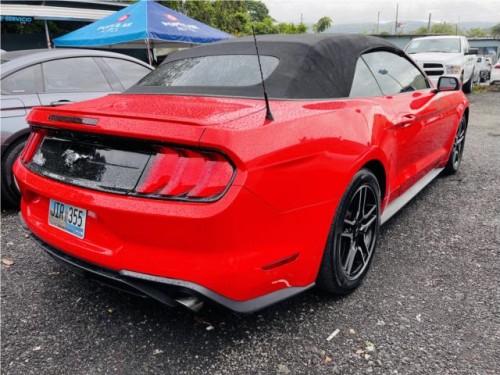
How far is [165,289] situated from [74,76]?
3380 millimetres

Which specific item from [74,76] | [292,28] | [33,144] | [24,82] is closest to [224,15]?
[292,28]

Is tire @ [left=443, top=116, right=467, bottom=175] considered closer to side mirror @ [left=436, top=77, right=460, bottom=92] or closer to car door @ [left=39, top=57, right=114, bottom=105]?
side mirror @ [left=436, top=77, right=460, bottom=92]

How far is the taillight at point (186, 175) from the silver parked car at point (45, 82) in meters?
2.64

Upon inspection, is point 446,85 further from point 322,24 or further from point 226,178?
point 322,24

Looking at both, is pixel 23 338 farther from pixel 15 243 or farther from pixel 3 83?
pixel 3 83

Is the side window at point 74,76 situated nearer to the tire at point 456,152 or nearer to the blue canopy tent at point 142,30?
the tire at point 456,152

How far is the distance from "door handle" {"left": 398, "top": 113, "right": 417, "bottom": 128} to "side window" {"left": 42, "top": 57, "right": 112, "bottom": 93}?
3099 millimetres

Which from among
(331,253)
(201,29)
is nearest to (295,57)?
(331,253)

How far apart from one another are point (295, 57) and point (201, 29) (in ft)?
27.8

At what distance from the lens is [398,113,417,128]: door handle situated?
2.95 metres

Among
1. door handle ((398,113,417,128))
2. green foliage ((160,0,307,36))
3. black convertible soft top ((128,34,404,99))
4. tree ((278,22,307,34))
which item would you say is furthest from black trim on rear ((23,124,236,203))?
tree ((278,22,307,34))

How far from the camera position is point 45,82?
4207mm

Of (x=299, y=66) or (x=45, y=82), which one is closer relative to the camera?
(x=299, y=66)

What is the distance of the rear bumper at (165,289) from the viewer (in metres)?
1.80
